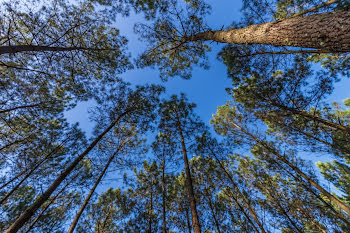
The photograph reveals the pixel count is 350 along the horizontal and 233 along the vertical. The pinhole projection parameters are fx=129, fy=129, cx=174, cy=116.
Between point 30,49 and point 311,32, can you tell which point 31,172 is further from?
point 311,32

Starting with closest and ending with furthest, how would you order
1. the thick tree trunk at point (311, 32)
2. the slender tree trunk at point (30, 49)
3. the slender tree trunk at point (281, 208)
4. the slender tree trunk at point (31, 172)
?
the thick tree trunk at point (311, 32)
the slender tree trunk at point (30, 49)
the slender tree trunk at point (31, 172)
the slender tree trunk at point (281, 208)

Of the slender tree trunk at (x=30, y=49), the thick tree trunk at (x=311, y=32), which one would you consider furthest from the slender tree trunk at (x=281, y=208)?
the slender tree trunk at (x=30, y=49)

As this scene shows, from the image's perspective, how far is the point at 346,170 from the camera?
8.64m

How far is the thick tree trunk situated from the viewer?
6.10 feet

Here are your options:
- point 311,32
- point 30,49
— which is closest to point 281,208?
point 311,32

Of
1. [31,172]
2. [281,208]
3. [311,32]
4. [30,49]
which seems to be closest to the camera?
[311,32]

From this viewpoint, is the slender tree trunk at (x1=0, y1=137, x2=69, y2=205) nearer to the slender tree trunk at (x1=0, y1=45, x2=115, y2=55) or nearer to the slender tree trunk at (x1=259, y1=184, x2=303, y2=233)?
the slender tree trunk at (x1=0, y1=45, x2=115, y2=55)

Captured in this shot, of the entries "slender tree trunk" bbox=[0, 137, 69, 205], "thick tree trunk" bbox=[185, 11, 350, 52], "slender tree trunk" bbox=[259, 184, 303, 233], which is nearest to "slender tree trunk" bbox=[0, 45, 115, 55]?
"slender tree trunk" bbox=[0, 137, 69, 205]

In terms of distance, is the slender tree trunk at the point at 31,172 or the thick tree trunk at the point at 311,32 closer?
the thick tree trunk at the point at 311,32

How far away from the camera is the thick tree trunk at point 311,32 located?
1859mm

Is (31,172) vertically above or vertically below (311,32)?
above

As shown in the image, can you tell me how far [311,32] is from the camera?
216cm

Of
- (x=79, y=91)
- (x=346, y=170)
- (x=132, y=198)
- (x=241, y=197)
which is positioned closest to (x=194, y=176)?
(x=241, y=197)

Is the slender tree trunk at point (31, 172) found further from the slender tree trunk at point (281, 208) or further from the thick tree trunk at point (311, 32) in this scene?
the slender tree trunk at point (281, 208)
